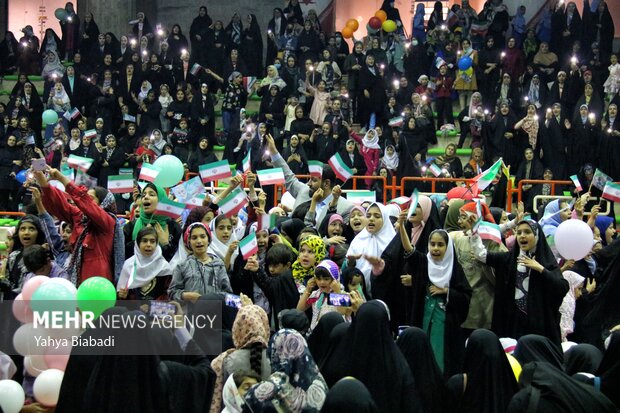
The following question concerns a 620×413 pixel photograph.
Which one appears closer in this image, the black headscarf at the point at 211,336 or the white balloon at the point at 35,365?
the white balloon at the point at 35,365

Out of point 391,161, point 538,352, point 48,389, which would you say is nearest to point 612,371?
point 538,352

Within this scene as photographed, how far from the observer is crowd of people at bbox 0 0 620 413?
17.1ft

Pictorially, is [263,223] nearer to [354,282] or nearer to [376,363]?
[354,282]

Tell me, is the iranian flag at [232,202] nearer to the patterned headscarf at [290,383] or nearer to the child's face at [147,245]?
the child's face at [147,245]

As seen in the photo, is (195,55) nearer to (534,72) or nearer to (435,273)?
(534,72)

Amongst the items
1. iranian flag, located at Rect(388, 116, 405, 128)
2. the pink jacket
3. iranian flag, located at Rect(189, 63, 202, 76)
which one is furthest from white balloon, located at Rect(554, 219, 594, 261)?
iranian flag, located at Rect(189, 63, 202, 76)

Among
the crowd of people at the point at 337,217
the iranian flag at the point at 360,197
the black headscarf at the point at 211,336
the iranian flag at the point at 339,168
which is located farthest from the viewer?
the iranian flag at the point at 339,168

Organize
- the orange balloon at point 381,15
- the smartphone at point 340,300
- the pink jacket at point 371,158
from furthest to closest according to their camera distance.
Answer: the orange balloon at point 381,15 < the pink jacket at point 371,158 < the smartphone at point 340,300

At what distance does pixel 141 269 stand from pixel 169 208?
0.83 m

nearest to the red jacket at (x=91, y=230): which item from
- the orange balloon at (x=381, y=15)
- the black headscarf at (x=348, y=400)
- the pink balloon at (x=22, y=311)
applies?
the pink balloon at (x=22, y=311)

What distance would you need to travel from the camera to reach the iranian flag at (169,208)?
25.6 ft

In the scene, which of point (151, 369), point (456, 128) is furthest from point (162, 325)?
point (456, 128)

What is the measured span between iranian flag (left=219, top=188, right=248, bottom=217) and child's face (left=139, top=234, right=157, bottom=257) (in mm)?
1022

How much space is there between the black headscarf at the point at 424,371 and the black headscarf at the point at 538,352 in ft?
1.49
